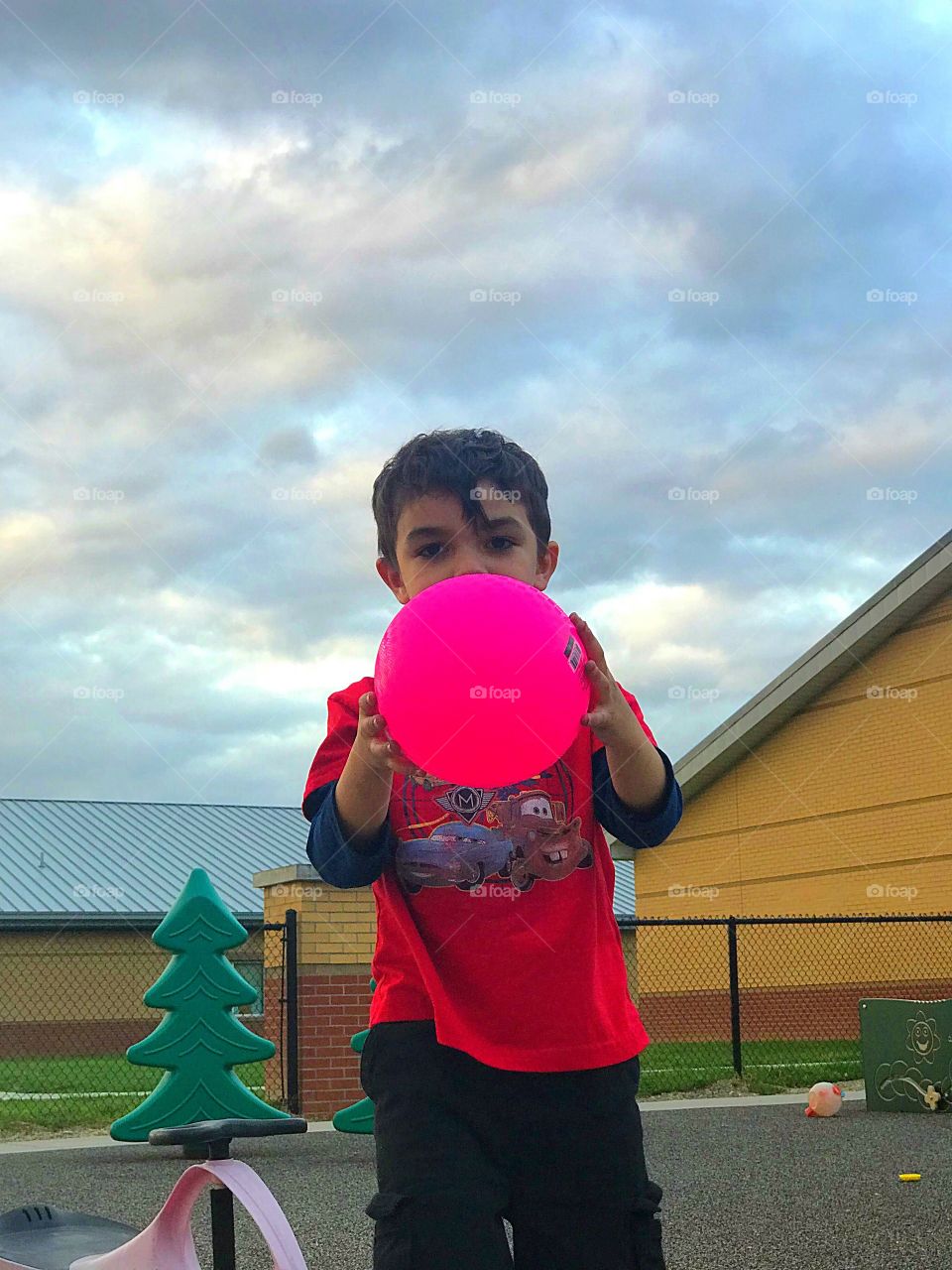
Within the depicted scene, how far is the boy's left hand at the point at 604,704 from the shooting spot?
2439 millimetres

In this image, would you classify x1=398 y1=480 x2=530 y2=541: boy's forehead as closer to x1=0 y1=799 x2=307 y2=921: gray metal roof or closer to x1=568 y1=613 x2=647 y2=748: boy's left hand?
x1=568 y1=613 x2=647 y2=748: boy's left hand

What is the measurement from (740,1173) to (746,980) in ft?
44.1

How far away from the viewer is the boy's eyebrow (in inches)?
103

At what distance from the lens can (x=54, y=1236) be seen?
2854mm

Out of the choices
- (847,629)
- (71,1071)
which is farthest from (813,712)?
(71,1071)

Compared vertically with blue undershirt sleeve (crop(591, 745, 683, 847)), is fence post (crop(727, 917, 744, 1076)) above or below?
below

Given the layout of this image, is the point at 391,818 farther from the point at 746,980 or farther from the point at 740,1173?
the point at 746,980
